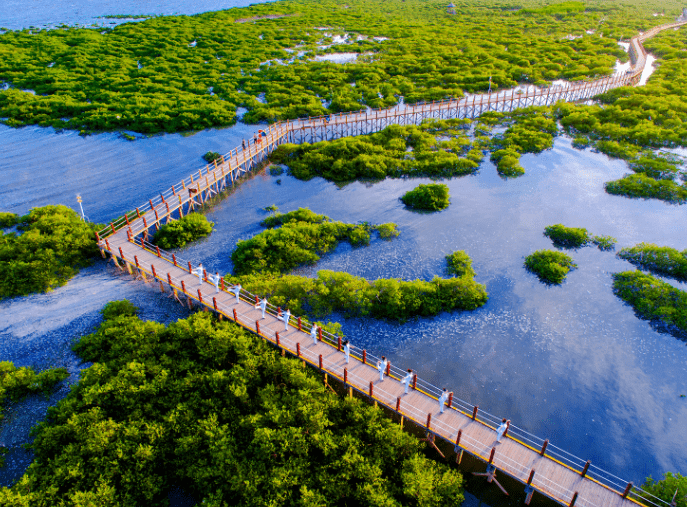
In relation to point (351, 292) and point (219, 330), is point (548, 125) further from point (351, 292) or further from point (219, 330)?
point (219, 330)

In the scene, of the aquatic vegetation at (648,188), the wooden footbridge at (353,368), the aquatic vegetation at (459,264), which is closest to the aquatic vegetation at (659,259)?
the aquatic vegetation at (648,188)

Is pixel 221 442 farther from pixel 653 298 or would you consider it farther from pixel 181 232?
pixel 653 298

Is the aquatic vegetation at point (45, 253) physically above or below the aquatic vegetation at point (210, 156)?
below

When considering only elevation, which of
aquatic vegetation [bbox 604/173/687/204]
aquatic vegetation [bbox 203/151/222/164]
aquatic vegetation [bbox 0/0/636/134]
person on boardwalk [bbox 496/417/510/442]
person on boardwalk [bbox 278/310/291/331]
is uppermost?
aquatic vegetation [bbox 0/0/636/134]

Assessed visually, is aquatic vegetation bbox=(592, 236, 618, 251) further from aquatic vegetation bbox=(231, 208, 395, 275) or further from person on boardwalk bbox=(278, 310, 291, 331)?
person on boardwalk bbox=(278, 310, 291, 331)

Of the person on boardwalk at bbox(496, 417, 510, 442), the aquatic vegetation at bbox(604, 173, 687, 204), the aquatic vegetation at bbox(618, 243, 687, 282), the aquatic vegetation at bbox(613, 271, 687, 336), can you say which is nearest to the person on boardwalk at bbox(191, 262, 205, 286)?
the person on boardwalk at bbox(496, 417, 510, 442)

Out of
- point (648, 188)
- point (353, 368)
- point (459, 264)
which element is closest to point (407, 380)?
point (353, 368)

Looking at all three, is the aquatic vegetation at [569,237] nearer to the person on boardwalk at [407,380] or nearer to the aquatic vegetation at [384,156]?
the aquatic vegetation at [384,156]
